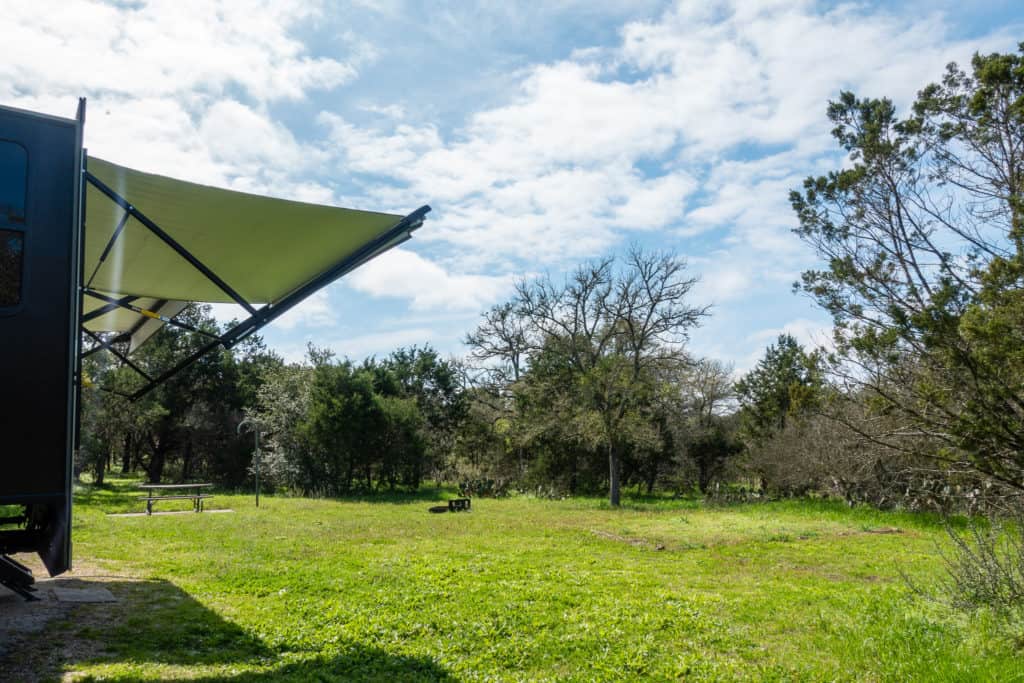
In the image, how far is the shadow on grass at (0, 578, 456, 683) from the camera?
439 cm

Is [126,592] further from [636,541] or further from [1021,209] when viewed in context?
[1021,209]

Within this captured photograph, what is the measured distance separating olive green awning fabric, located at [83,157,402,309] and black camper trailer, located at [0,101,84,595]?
491 millimetres

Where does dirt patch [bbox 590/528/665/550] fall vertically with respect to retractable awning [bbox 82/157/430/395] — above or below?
below

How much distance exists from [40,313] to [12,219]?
493 millimetres

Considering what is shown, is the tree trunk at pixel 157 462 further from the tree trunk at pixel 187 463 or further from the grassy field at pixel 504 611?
the grassy field at pixel 504 611

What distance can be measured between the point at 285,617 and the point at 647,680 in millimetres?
3204

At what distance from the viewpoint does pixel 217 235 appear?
17.2ft

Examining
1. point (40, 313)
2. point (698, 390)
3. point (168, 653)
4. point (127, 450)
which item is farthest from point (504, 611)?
point (127, 450)

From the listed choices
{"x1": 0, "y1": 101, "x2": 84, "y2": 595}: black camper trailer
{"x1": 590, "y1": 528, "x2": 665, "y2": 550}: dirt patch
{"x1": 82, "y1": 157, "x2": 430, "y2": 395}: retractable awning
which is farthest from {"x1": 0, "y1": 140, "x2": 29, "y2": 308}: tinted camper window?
{"x1": 590, "y1": 528, "x2": 665, "y2": 550}: dirt patch

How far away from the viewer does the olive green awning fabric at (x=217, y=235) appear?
452 centimetres

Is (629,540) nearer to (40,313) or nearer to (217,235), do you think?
(217,235)

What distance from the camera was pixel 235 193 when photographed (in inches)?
180

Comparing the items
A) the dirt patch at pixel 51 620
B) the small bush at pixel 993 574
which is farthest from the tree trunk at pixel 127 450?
the small bush at pixel 993 574

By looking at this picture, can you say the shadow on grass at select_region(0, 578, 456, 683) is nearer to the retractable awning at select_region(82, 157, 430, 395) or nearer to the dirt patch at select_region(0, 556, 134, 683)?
the dirt patch at select_region(0, 556, 134, 683)
